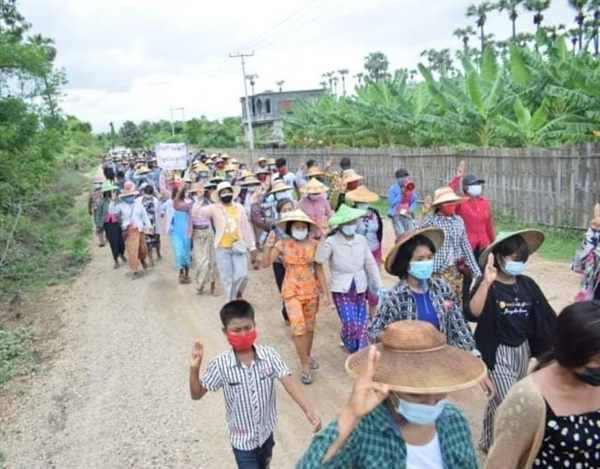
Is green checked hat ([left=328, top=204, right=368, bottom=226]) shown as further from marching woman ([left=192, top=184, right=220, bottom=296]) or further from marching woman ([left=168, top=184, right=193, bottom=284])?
marching woman ([left=168, top=184, right=193, bottom=284])

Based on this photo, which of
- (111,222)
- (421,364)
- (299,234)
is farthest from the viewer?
(111,222)

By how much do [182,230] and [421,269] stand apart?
741 centimetres

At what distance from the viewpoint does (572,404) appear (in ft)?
7.78

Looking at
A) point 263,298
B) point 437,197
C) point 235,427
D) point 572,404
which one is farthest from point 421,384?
point 263,298

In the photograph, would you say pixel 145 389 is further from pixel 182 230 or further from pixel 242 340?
pixel 182 230

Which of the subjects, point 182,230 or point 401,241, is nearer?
point 401,241

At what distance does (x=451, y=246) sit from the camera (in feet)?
19.1

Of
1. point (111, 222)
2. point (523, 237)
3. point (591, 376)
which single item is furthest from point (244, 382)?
point (111, 222)

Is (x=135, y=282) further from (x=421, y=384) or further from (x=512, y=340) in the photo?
(x=421, y=384)

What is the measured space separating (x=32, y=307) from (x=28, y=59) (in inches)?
208

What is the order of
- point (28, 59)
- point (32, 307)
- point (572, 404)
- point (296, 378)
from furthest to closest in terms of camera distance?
point (28, 59)
point (32, 307)
point (296, 378)
point (572, 404)

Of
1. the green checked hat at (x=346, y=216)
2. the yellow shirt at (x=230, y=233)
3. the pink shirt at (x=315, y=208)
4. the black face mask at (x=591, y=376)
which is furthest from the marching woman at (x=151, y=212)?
the black face mask at (x=591, y=376)

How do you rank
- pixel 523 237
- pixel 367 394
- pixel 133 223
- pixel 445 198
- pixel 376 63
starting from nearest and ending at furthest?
pixel 367 394 < pixel 523 237 < pixel 445 198 < pixel 133 223 < pixel 376 63

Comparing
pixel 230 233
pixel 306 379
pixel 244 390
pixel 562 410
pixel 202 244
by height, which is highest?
pixel 562 410
